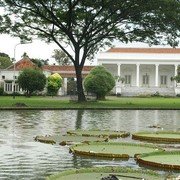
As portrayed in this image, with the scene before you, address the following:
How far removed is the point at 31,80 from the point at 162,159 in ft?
171

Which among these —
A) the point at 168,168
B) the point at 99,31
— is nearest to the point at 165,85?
the point at 99,31

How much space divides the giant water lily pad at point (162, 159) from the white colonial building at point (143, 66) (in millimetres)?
70062

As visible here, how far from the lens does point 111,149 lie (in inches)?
447

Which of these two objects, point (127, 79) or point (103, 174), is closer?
point (103, 174)

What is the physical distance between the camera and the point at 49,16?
41969mm

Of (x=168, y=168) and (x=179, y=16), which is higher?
(x=179, y=16)

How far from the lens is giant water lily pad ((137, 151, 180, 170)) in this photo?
935 cm

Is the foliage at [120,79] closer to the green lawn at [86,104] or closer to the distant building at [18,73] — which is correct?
the distant building at [18,73]

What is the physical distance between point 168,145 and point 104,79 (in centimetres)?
4276

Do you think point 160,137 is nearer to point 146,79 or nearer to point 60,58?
point 146,79

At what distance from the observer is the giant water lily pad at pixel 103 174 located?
7.88m

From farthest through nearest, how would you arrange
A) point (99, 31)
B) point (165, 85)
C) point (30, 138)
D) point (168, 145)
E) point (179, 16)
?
1. point (165, 85)
2. point (99, 31)
3. point (179, 16)
4. point (30, 138)
5. point (168, 145)

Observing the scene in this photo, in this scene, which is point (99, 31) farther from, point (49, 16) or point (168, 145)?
point (168, 145)

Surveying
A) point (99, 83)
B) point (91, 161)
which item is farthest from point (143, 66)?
point (91, 161)
